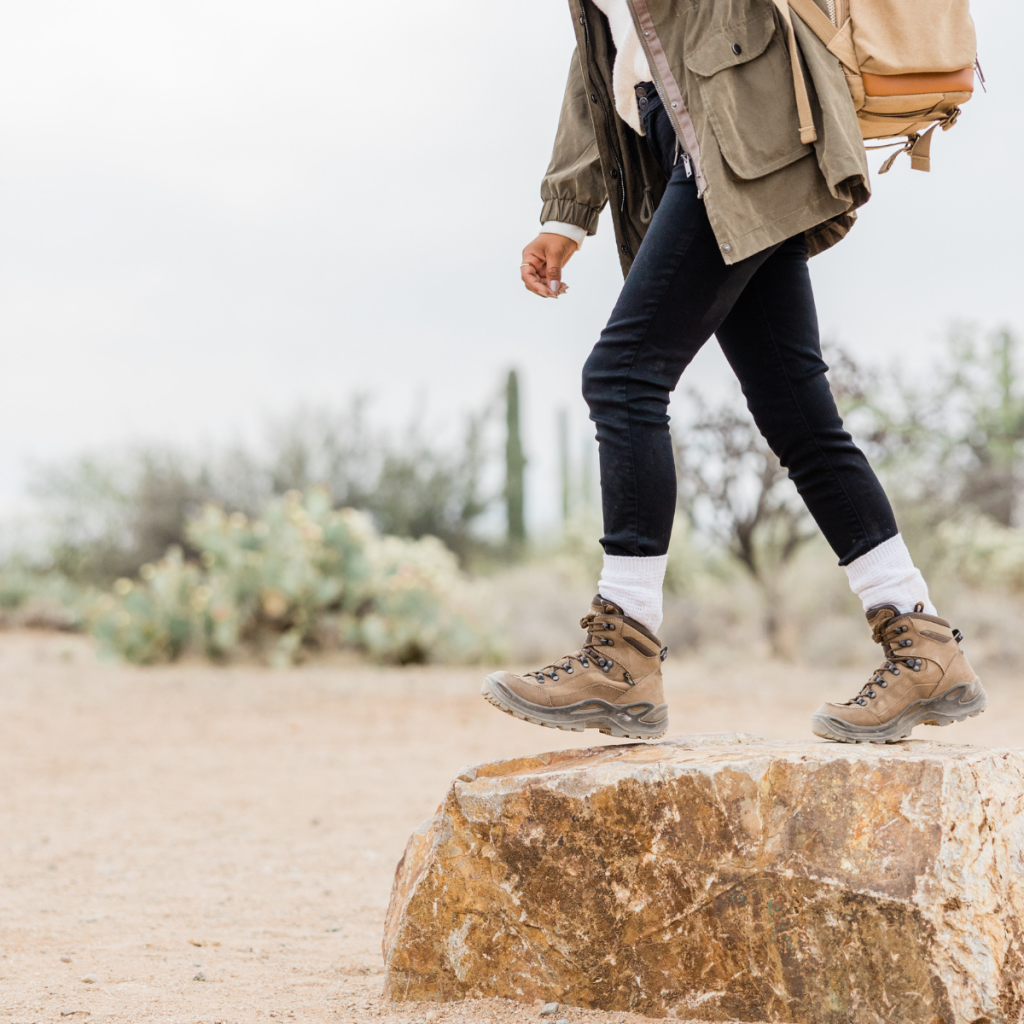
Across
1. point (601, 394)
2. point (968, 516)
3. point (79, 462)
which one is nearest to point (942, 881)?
point (601, 394)

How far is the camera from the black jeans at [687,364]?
243cm

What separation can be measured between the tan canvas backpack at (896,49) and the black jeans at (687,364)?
0.33m

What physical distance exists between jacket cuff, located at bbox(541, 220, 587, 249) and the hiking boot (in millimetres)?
954

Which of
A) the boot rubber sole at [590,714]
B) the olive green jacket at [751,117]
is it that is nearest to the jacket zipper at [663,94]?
the olive green jacket at [751,117]

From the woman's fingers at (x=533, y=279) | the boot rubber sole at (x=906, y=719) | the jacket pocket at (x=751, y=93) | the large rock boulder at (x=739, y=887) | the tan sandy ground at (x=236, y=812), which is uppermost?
the jacket pocket at (x=751, y=93)

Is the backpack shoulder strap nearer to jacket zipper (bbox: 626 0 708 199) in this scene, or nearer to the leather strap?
the leather strap

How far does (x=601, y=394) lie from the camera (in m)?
2.48

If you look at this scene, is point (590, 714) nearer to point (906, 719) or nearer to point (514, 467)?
point (906, 719)

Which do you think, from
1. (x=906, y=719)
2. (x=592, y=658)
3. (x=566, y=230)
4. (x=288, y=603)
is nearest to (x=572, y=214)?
(x=566, y=230)

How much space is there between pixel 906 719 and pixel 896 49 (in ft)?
4.84

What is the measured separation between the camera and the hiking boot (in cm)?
253

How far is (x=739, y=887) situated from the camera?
2.35 m

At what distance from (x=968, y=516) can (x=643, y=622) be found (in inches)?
412

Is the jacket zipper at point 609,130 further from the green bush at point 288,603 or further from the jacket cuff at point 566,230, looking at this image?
the green bush at point 288,603
